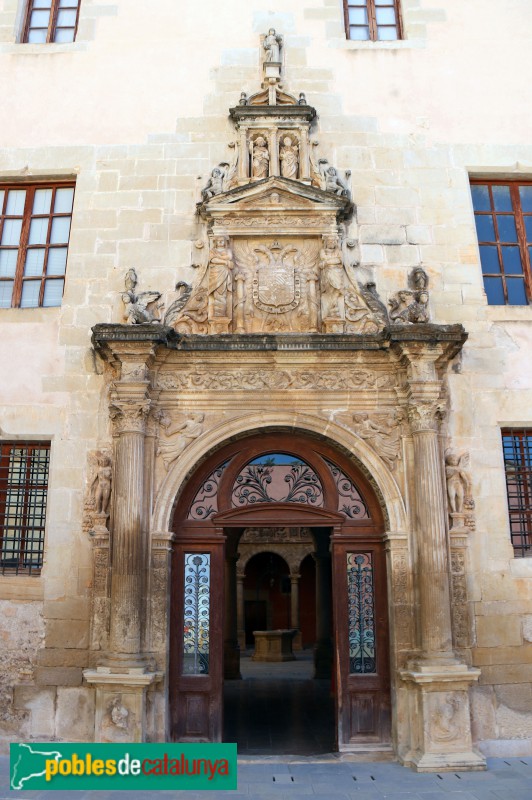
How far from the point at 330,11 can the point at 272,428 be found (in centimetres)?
585

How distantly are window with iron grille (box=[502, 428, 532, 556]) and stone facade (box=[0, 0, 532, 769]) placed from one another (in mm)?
189

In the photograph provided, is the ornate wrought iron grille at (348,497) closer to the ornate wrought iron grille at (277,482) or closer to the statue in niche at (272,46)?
the ornate wrought iron grille at (277,482)

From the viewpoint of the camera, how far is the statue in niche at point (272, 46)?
30.5 feet

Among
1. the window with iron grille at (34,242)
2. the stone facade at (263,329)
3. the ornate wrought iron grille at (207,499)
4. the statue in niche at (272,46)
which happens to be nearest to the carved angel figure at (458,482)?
the stone facade at (263,329)

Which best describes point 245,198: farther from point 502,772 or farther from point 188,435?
point 502,772

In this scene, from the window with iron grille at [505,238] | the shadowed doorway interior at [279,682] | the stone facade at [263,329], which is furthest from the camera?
the window with iron grille at [505,238]

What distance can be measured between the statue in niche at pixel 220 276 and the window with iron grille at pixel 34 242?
6.32 ft

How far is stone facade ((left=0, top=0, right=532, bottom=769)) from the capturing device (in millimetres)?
7379

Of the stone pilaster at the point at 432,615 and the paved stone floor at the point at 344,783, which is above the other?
the stone pilaster at the point at 432,615

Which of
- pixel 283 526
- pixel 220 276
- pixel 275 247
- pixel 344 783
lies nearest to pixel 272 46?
pixel 275 247

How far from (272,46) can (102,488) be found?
19.9ft

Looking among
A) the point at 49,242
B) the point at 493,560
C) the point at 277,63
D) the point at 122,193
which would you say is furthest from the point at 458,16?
the point at 493,560

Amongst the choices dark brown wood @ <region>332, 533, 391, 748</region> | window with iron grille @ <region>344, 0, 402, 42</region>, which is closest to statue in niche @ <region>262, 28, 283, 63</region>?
window with iron grille @ <region>344, 0, 402, 42</region>

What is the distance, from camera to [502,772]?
6.70 meters
